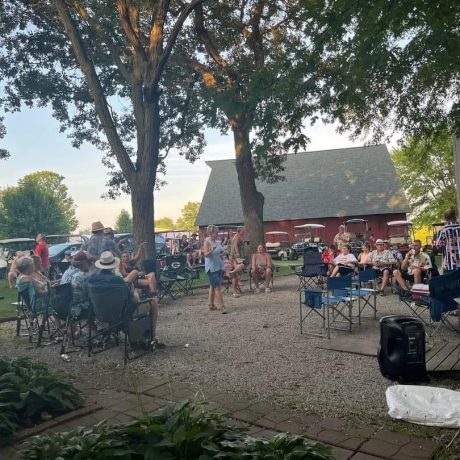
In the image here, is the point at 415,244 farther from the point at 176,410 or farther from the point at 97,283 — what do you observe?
the point at 176,410

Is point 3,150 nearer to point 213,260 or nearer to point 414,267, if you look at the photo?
point 213,260

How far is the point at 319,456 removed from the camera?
2254mm

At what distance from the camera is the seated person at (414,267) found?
9.42 m

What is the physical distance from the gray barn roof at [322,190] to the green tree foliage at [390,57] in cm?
2845

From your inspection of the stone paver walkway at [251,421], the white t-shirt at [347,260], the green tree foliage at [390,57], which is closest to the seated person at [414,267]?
the white t-shirt at [347,260]

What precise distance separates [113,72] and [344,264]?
32.4 feet

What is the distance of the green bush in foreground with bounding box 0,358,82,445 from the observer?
377 centimetres

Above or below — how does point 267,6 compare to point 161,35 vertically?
above

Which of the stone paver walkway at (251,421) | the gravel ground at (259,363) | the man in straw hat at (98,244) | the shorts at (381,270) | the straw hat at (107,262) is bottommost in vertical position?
the gravel ground at (259,363)

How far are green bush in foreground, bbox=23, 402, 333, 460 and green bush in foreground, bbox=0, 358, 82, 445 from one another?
141 cm

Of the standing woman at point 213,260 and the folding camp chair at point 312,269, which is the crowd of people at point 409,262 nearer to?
the folding camp chair at point 312,269

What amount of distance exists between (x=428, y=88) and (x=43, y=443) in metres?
6.62

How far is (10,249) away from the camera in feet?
92.1

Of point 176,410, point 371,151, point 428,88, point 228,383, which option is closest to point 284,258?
point 371,151
